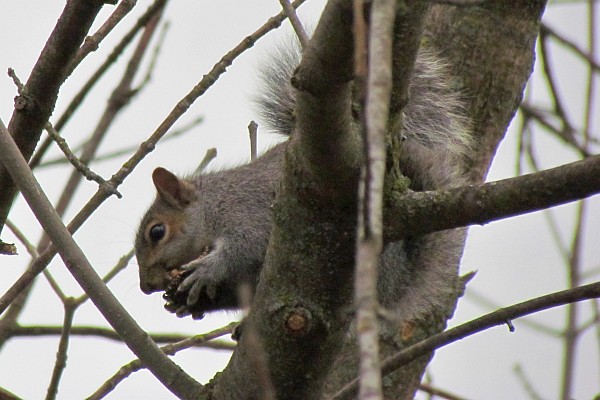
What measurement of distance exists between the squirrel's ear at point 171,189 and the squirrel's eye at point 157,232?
11 cm

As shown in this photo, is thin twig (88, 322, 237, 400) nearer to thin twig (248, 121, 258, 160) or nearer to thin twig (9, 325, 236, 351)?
thin twig (9, 325, 236, 351)

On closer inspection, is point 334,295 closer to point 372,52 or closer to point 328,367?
point 328,367

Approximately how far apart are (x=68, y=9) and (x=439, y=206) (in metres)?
0.91

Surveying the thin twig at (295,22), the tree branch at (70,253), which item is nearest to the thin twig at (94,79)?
the tree branch at (70,253)

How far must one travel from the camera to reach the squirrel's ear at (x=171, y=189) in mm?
3174

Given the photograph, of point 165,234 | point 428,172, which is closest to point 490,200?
point 428,172

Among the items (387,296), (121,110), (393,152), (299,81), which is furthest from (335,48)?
(121,110)

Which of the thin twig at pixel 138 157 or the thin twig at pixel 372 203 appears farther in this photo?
the thin twig at pixel 138 157

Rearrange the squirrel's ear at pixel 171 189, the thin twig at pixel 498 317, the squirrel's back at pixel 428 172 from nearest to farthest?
the thin twig at pixel 498 317, the squirrel's back at pixel 428 172, the squirrel's ear at pixel 171 189

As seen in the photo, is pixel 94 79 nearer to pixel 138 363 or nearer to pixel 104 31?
pixel 104 31

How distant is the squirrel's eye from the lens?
310 cm

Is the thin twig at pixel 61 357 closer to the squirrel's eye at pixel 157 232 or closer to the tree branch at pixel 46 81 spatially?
the tree branch at pixel 46 81

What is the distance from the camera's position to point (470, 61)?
8.92 feet

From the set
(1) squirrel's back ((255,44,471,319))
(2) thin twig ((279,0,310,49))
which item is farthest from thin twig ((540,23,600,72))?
(2) thin twig ((279,0,310,49))
